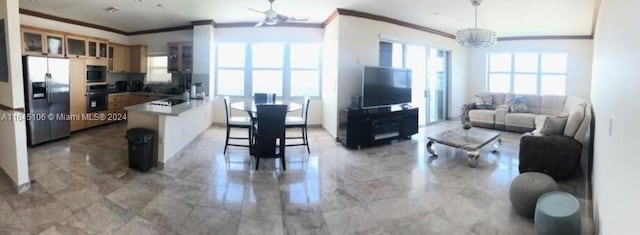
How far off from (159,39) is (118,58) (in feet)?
3.46

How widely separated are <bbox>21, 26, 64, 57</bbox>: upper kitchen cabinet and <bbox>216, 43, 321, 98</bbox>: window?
9.82ft

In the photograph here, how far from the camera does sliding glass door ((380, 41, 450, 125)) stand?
738 centimetres

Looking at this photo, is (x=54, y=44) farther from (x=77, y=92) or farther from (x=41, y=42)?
(x=77, y=92)

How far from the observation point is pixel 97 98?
7430 millimetres

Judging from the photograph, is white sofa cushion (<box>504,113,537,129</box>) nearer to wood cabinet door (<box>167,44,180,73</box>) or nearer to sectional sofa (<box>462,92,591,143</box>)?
sectional sofa (<box>462,92,591,143</box>)

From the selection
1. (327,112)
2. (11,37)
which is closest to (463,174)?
(327,112)

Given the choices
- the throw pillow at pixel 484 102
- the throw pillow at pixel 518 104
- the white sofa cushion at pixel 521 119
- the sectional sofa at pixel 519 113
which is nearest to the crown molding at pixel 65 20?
the sectional sofa at pixel 519 113

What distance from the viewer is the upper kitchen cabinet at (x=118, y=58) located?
8.02m

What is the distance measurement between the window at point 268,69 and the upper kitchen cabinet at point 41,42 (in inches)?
118

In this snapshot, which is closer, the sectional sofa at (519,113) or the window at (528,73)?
the sectional sofa at (519,113)

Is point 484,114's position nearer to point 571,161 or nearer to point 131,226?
point 571,161

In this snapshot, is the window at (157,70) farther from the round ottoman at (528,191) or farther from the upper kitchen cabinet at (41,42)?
the round ottoman at (528,191)

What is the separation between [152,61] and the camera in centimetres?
865

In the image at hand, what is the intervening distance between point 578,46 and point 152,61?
1105 centimetres
